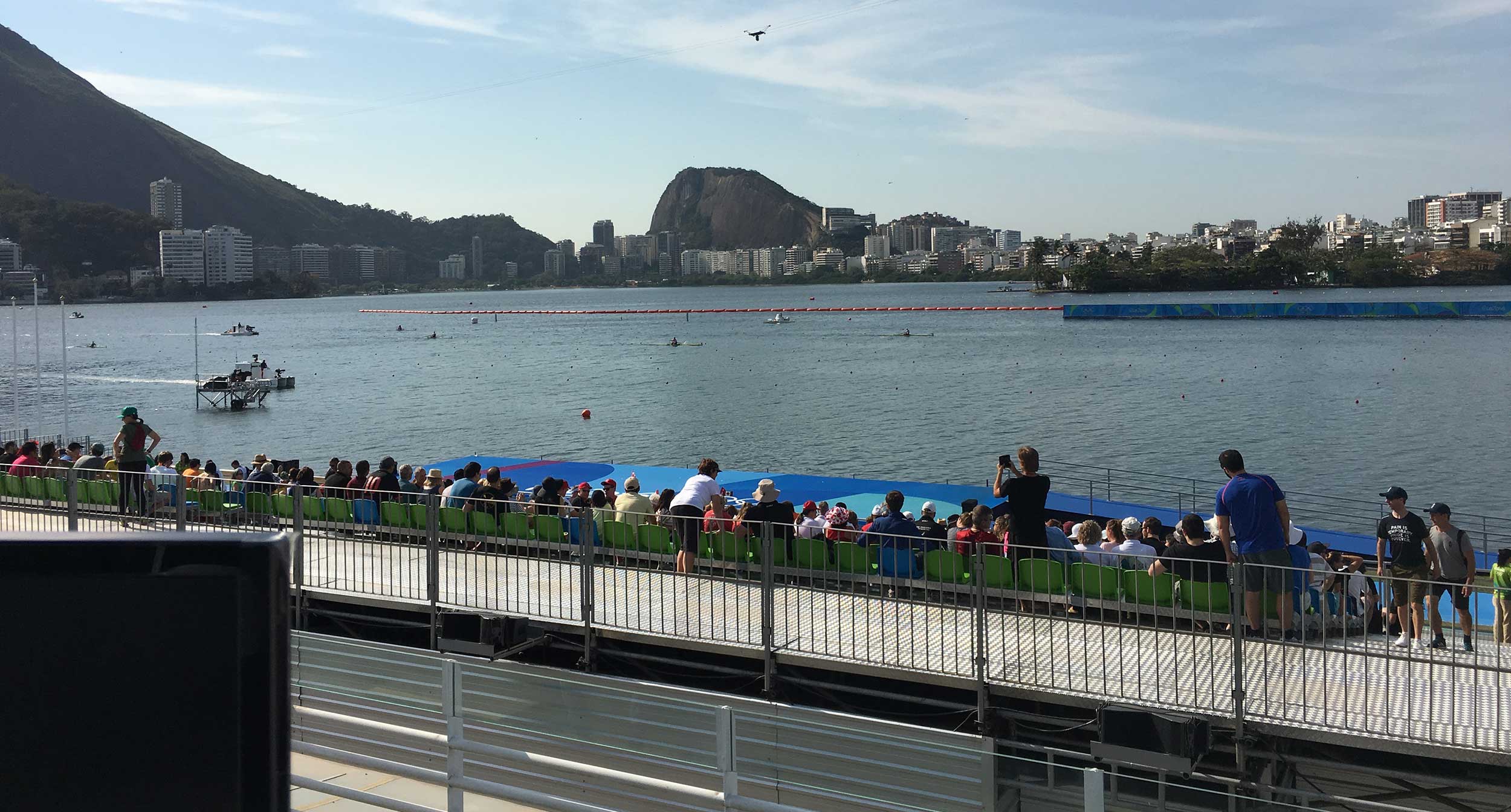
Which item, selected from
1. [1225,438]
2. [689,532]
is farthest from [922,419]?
[689,532]

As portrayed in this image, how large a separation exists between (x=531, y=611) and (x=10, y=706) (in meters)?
10.6

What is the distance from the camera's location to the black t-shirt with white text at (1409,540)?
411 inches

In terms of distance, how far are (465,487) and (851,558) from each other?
18.3 ft

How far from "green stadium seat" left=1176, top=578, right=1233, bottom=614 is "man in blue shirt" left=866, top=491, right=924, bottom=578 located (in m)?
2.27

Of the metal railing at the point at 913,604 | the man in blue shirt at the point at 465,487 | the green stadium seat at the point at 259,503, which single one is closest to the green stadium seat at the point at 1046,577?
the metal railing at the point at 913,604

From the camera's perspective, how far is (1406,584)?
9.91 m

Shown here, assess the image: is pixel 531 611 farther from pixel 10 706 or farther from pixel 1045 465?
pixel 1045 465

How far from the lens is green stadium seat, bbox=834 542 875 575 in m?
11.0

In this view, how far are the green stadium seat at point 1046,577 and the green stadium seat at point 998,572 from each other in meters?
0.13

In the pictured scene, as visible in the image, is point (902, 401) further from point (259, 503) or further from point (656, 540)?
point (656, 540)

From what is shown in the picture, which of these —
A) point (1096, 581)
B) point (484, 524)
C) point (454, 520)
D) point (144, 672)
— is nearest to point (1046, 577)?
point (1096, 581)

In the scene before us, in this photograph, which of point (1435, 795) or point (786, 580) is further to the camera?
point (786, 580)

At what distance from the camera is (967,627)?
10.3m

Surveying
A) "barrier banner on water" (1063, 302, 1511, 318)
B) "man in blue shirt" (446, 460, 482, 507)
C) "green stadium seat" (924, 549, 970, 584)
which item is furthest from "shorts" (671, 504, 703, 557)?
"barrier banner on water" (1063, 302, 1511, 318)
